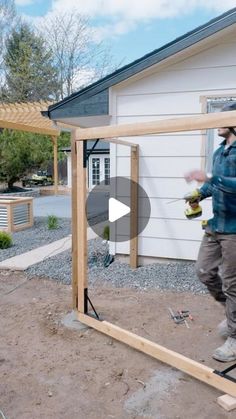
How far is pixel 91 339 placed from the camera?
3.03 m

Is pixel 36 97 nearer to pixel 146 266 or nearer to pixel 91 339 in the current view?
pixel 146 266

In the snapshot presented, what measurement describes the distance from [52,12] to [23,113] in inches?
671

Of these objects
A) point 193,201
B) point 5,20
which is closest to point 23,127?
point 193,201

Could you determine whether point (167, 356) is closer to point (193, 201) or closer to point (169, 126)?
point (193, 201)

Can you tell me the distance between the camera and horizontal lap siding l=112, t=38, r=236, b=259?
14.5ft

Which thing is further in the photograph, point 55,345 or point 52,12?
point 52,12

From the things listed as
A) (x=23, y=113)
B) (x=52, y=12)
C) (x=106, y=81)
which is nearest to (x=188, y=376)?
(x=106, y=81)

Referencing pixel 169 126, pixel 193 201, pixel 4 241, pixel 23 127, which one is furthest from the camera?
pixel 23 127

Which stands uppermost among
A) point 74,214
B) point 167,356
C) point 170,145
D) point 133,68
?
point 133,68

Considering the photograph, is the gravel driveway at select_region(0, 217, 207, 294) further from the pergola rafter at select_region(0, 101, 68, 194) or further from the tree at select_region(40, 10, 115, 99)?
the tree at select_region(40, 10, 115, 99)

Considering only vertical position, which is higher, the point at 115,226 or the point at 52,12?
the point at 52,12

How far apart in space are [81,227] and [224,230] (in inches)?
49.7

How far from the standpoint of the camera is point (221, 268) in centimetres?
252

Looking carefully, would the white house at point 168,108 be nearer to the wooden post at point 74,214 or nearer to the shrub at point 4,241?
the wooden post at point 74,214
